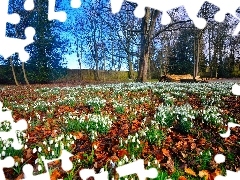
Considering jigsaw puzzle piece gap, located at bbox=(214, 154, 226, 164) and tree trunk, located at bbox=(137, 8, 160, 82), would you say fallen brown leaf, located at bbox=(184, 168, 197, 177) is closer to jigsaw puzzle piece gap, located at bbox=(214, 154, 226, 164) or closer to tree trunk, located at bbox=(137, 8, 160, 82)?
jigsaw puzzle piece gap, located at bbox=(214, 154, 226, 164)

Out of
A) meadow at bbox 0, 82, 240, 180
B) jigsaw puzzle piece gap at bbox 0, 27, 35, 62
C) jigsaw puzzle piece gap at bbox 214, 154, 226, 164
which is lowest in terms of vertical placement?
jigsaw puzzle piece gap at bbox 214, 154, 226, 164

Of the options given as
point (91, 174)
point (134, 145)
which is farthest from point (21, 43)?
point (134, 145)

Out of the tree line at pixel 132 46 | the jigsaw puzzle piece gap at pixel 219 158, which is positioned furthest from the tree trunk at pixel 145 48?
the jigsaw puzzle piece gap at pixel 219 158

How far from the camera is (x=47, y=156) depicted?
3.46 metres

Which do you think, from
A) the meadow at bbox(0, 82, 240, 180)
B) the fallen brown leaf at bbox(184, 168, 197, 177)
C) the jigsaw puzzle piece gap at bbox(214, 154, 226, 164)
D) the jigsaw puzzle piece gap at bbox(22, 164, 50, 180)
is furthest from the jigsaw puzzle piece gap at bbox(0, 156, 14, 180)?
the jigsaw puzzle piece gap at bbox(214, 154, 226, 164)

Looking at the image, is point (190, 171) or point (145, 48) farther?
point (145, 48)

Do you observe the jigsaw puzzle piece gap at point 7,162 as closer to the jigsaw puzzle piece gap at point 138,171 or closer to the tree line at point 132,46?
the jigsaw puzzle piece gap at point 138,171

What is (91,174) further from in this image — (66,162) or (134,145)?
(134,145)

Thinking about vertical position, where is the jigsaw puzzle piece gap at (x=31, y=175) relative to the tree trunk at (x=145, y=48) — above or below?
below

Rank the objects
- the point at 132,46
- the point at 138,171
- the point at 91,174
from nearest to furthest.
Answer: the point at 138,171, the point at 91,174, the point at 132,46

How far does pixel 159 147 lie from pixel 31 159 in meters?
1.61

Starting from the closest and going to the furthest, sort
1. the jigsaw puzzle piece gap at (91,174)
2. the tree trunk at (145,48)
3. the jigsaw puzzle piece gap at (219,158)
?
1. the jigsaw puzzle piece gap at (91,174)
2. the jigsaw puzzle piece gap at (219,158)
3. the tree trunk at (145,48)

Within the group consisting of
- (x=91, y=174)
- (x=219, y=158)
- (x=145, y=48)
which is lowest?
(x=219, y=158)

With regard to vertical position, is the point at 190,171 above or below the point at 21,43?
below
